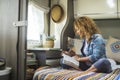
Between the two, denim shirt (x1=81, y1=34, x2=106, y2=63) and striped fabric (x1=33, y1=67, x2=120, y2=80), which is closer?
striped fabric (x1=33, y1=67, x2=120, y2=80)

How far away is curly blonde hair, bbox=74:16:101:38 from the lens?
1.98 meters

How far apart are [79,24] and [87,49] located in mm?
317

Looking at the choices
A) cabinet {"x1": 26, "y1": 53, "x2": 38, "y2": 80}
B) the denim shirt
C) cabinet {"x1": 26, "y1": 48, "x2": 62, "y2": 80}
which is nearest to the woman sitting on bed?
the denim shirt

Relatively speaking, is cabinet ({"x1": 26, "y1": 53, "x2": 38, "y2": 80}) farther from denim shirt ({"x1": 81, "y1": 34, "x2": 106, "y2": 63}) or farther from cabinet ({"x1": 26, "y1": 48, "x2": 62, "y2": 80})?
denim shirt ({"x1": 81, "y1": 34, "x2": 106, "y2": 63})

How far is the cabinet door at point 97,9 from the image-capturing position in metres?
2.07

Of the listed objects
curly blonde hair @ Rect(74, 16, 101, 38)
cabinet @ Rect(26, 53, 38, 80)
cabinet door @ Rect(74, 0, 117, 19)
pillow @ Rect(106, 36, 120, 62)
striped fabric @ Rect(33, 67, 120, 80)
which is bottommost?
striped fabric @ Rect(33, 67, 120, 80)

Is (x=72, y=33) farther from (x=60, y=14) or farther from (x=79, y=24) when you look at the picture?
(x=60, y=14)

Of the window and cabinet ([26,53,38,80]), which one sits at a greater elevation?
the window

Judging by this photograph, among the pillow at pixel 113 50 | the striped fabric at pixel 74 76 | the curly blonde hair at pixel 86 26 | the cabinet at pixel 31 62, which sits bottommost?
the striped fabric at pixel 74 76

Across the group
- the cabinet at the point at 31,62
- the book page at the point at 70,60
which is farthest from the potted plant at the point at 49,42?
the book page at the point at 70,60

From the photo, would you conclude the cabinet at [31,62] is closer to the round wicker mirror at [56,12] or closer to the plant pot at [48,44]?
the plant pot at [48,44]

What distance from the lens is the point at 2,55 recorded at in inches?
77.9

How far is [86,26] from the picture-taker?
199 centimetres

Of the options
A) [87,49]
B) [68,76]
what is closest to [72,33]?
[87,49]
